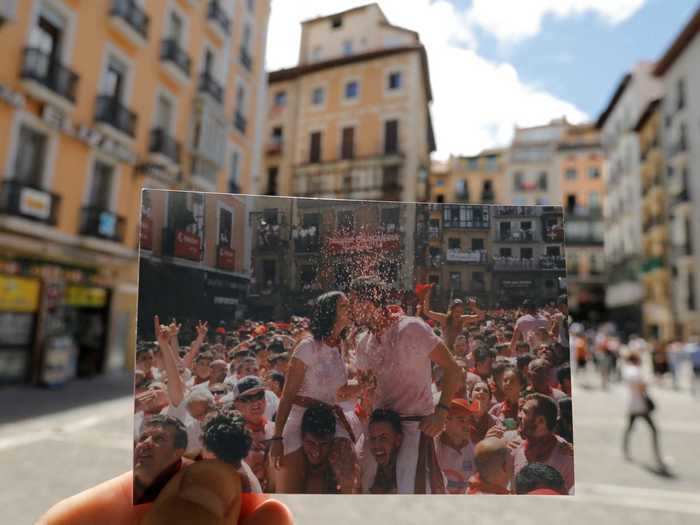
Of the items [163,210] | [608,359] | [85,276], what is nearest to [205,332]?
[163,210]

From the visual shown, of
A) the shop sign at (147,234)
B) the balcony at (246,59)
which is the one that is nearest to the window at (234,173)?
the balcony at (246,59)

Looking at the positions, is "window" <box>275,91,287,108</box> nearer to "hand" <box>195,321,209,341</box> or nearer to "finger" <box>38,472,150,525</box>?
"hand" <box>195,321,209,341</box>

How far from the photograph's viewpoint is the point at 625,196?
106 ft

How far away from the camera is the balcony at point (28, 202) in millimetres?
9289

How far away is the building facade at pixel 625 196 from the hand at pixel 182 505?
1283 inches

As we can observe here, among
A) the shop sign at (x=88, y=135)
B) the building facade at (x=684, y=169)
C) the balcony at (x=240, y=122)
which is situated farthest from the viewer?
the building facade at (x=684, y=169)

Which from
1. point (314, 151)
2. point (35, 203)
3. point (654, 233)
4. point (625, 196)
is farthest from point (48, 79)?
point (625, 196)

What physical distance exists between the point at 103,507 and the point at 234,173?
17279 millimetres

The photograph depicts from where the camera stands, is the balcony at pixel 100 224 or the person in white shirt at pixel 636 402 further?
the balcony at pixel 100 224

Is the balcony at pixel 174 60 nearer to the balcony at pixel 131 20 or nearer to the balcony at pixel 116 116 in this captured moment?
the balcony at pixel 131 20

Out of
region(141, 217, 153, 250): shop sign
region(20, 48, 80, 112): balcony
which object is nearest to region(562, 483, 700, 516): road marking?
region(141, 217, 153, 250): shop sign

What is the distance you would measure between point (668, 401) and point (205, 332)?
13700 millimetres

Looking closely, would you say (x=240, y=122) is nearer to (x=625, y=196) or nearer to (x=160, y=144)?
(x=160, y=144)

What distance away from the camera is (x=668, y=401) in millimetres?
11758
